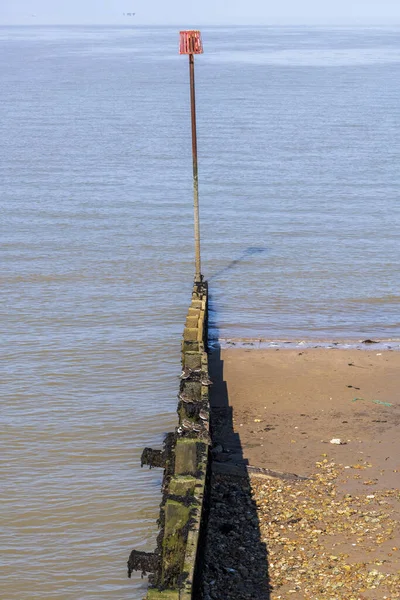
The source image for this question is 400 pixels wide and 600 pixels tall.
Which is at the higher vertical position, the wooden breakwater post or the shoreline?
the wooden breakwater post

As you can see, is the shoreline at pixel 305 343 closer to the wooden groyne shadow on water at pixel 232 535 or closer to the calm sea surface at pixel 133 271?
the calm sea surface at pixel 133 271

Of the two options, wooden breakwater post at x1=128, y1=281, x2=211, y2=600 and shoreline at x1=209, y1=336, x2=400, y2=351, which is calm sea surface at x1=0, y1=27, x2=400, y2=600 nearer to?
shoreline at x1=209, y1=336, x2=400, y2=351

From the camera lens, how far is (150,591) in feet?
29.3

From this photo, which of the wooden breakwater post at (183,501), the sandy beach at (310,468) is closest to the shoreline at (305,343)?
the sandy beach at (310,468)

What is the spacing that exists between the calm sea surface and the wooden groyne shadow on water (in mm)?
1093

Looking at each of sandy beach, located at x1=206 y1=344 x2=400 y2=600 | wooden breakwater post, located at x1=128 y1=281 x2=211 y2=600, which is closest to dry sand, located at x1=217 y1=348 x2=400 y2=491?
sandy beach, located at x1=206 y1=344 x2=400 y2=600

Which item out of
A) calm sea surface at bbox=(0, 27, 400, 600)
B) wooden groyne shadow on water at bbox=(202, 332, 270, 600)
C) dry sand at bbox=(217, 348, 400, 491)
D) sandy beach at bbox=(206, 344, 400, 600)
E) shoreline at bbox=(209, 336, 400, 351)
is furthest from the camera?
shoreline at bbox=(209, 336, 400, 351)

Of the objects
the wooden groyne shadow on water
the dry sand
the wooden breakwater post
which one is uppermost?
the wooden breakwater post

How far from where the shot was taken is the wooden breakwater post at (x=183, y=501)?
9578mm

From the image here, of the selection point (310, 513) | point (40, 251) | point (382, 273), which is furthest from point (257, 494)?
point (40, 251)

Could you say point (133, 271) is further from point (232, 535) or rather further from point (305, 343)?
point (232, 535)

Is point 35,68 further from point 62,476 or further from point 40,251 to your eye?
point 62,476

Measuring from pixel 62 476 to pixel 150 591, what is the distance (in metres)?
6.38

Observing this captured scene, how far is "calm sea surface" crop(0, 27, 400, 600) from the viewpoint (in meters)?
14.2
